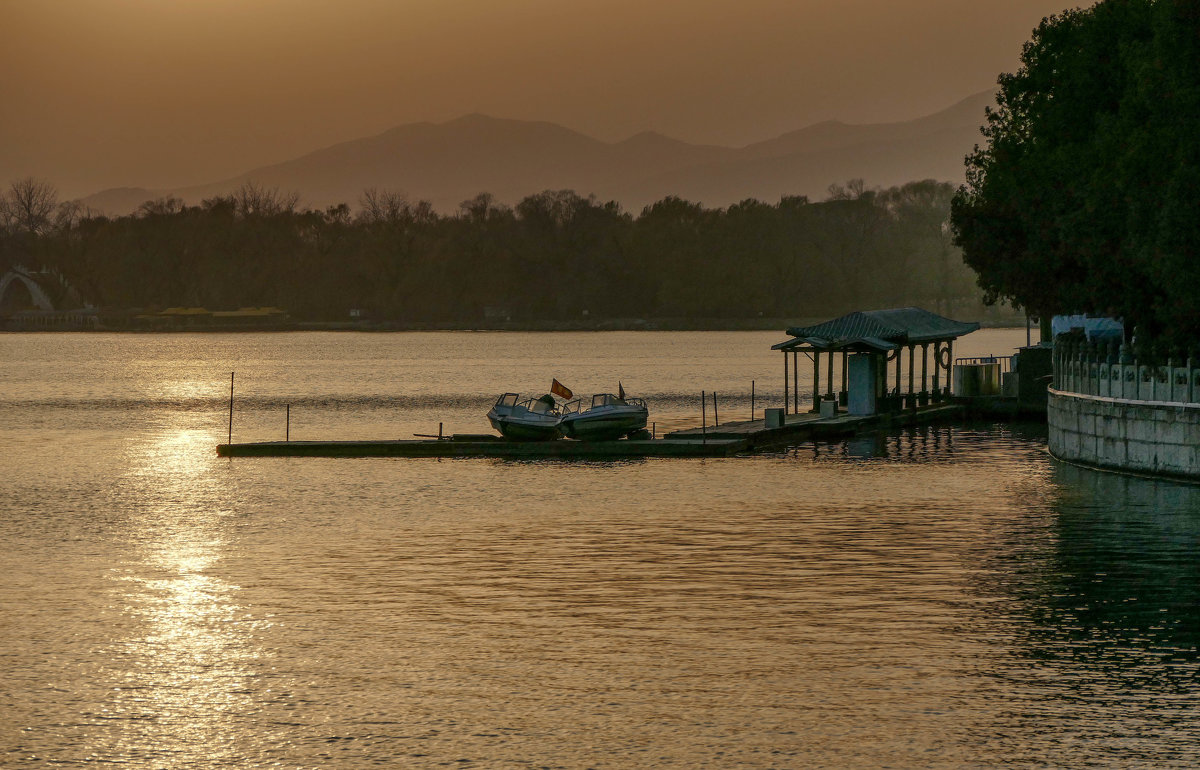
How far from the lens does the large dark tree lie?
1535 inches

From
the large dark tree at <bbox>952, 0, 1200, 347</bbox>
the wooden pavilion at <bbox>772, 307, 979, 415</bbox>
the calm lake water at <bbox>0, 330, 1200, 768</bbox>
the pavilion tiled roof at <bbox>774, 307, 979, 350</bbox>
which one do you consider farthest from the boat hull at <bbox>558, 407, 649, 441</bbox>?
the large dark tree at <bbox>952, 0, 1200, 347</bbox>

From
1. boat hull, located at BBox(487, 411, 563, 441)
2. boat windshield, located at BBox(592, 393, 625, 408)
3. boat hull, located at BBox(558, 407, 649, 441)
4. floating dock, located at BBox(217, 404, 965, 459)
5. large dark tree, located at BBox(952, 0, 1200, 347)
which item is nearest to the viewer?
large dark tree, located at BBox(952, 0, 1200, 347)

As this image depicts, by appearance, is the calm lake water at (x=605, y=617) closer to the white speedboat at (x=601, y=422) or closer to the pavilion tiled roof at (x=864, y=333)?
the white speedboat at (x=601, y=422)

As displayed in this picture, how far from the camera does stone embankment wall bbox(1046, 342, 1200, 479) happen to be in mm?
39406

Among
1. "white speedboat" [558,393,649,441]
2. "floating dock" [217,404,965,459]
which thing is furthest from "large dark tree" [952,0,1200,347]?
"white speedboat" [558,393,649,441]

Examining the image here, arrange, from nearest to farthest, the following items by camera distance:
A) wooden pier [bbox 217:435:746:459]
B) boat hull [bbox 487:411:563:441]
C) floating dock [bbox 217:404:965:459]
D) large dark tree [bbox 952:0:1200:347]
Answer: large dark tree [bbox 952:0:1200:347]
floating dock [bbox 217:404:965:459]
wooden pier [bbox 217:435:746:459]
boat hull [bbox 487:411:563:441]

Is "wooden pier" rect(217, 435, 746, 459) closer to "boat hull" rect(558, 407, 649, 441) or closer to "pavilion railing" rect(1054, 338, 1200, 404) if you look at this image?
"boat hull" rect(558, 407, 649, 441)

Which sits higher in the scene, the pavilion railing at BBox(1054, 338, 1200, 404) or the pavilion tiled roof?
the pavilion tiled roof

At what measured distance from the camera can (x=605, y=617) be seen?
23609mm

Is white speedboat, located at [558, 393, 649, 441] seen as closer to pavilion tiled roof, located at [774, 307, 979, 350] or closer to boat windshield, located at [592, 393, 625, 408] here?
boat windshield, located at [592, 393, 625, 408]

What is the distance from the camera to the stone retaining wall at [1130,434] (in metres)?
39.6

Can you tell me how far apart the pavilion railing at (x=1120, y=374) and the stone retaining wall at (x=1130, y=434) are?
0.75 ft

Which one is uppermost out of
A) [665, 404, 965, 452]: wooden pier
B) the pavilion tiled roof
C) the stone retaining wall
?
the pavilion tiled roof

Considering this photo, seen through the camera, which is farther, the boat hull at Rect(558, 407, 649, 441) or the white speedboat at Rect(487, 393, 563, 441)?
the white speedboat at Rect(487, 393, 563, 441)
